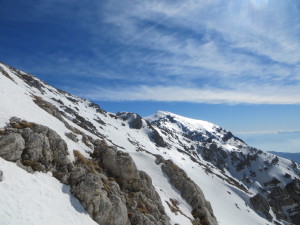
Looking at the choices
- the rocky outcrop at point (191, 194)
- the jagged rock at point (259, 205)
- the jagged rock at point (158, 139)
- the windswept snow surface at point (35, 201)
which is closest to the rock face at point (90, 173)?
the windswept snow surface at point (35, 201)

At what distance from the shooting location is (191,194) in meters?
51.2

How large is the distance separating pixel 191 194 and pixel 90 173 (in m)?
28.1

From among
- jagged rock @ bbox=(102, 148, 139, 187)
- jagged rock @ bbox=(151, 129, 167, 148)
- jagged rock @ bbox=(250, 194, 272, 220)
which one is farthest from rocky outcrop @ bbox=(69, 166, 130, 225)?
jagged rock @ bbox=(151, 129, 167, 148)

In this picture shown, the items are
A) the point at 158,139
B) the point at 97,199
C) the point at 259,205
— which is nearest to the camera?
the point at 97,199

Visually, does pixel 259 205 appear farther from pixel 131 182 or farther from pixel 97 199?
pixel 97 199

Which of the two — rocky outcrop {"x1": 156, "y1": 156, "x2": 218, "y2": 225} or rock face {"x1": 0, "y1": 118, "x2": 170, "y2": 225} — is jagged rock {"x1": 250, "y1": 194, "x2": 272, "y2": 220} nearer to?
rocky outcrop {"x1": 156, "y1": 156, "x2": 218, "y2": 225}

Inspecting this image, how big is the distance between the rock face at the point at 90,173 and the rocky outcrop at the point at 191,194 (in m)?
13.8

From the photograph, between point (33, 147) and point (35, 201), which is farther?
point (33, 147)

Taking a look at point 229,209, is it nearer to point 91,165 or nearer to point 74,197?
point 91,165

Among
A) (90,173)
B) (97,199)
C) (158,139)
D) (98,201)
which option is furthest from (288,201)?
(97,199)

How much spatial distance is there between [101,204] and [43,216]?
26.8ft

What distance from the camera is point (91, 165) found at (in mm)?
33500

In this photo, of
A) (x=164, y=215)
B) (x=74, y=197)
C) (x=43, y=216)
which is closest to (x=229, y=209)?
(x=164, y=215)

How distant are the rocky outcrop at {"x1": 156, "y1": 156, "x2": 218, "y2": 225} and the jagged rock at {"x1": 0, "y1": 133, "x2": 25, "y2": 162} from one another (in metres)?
32.5
